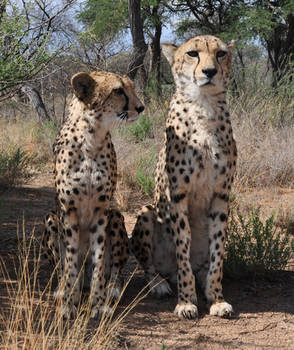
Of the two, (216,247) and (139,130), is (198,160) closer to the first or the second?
(216,247)

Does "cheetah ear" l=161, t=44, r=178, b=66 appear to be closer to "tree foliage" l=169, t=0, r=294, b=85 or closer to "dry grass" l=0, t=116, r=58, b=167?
"dry grass" l=0, t=116, r=58, b=167

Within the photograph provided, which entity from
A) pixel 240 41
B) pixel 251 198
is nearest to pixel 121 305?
pixel 251 198

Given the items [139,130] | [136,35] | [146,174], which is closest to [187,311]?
[146,174]

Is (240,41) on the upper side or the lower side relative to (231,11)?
lower

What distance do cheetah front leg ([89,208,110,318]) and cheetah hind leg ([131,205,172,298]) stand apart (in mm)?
383

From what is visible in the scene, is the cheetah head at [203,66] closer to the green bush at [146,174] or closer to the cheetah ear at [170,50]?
the cheetah ear at [170,50]

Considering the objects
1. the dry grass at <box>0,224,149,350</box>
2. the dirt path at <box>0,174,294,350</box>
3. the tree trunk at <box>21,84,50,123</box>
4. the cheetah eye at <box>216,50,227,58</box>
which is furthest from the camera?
the tree trunk at <box>21,84,50,123</box>

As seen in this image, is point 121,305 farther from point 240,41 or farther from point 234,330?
point 240,41

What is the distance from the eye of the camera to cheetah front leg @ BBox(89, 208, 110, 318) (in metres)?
2.70

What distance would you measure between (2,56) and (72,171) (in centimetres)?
119

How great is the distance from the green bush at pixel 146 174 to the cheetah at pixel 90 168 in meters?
2.53

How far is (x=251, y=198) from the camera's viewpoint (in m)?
5.19

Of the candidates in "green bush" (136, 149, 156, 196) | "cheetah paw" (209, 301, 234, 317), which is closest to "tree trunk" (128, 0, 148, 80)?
"green bush" (136, 149, 156, 196)

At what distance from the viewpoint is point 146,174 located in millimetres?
5633
